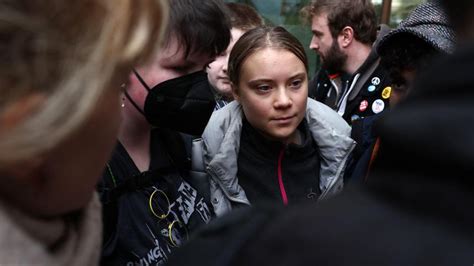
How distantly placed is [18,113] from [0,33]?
104mm

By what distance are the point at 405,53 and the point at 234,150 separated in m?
0.73

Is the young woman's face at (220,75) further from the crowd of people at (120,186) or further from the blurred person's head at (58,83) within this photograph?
the blurred person's head at (58,83)

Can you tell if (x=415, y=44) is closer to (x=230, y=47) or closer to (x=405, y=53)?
(x=405, y=53)

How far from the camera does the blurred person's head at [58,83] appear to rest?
75cm

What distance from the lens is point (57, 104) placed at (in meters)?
0.75

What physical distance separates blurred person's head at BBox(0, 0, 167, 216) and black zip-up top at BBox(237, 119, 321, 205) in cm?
145

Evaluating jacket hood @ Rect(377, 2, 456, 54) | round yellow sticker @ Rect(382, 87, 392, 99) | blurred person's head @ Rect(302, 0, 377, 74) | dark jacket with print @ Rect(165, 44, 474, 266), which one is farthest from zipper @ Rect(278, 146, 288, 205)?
blurred person's head @ Rect(302, 0, 377, 74)

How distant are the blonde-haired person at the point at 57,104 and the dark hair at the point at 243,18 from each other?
2.92 metres

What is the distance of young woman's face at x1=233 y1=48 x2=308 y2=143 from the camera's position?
7.55 ft

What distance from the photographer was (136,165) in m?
1.80

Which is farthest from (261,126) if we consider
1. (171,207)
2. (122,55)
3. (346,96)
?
(346,96)

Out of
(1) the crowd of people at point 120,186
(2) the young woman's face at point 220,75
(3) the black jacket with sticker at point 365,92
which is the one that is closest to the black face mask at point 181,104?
(1) the crowd of people at point 120,186

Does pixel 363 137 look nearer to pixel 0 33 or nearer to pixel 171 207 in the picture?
pixel 171 207

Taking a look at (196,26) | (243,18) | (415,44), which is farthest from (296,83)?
(243,18)
